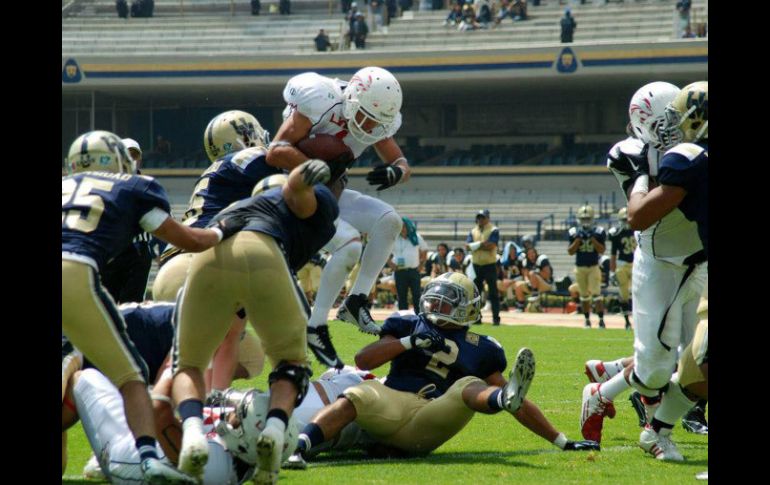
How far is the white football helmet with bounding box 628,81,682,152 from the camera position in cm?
634

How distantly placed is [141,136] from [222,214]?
1382 inches

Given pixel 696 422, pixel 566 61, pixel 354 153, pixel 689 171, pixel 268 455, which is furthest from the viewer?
pixel 566 61

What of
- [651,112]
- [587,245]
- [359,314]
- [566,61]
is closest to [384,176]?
[359,314]

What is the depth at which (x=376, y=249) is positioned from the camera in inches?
294

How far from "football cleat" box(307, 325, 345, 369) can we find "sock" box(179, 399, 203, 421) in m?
2.00

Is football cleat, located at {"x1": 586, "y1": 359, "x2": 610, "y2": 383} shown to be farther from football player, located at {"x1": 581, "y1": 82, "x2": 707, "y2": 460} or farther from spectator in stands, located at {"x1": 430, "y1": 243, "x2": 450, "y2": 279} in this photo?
spectator in stands, located at {"x1": 430, "y1": 243, "x2": 450, "y2": 279}

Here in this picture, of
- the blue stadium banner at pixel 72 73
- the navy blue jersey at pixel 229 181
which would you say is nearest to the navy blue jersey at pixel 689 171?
the navy blue jersey at pixel 229 181

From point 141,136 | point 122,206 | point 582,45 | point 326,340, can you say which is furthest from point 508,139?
point 122,206

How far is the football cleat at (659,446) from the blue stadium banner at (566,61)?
2547cm

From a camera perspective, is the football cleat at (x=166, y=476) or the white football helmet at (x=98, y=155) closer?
the football cleat at (x=166, y=476)

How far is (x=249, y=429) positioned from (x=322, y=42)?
97.5 ft

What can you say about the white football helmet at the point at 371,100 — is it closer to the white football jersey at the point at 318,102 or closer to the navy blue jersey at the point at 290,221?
the white football jersey at the point at 318,102

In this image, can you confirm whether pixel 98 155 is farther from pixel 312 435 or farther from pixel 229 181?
pixel 312 435

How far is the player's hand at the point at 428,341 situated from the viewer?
634cm
